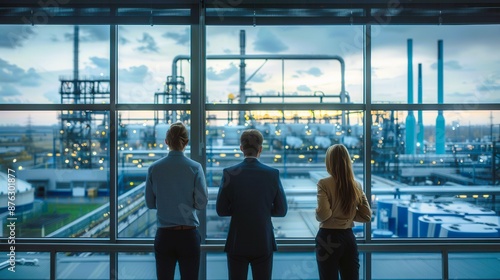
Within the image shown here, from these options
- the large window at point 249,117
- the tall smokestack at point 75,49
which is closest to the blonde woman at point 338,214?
the large window at point 249,117

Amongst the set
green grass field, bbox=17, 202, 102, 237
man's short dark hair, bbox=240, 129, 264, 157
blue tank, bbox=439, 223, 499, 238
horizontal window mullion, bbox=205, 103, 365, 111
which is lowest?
blue tank, bbox=439, 223, 499, 238

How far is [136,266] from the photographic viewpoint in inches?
133

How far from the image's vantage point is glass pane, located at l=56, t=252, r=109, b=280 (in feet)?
11.0

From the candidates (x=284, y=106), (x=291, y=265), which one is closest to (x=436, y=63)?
(x=284, y=106)

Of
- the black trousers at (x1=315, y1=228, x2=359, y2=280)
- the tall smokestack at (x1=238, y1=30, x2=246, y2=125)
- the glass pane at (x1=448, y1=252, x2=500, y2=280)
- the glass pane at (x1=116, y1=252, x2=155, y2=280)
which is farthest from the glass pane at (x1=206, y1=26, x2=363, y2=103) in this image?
the glass pane at (x1=448, y1=252, x2=500, y2=280)

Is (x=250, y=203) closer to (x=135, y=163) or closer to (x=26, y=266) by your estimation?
(x=135, y=163)

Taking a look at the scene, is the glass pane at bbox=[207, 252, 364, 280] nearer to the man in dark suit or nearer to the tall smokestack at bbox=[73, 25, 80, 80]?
the man in dark suit

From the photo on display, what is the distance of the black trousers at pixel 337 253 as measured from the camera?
237cm

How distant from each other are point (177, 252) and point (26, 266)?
5.96 ft

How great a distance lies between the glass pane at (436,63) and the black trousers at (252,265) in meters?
1.78

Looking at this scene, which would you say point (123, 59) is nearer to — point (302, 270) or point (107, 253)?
point (107, 253)

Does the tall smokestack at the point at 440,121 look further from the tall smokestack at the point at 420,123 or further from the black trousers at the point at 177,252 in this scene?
the black trousers at the point at 177,252

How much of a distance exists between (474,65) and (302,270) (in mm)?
2368

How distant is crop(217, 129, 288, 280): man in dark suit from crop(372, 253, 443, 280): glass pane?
140cm
